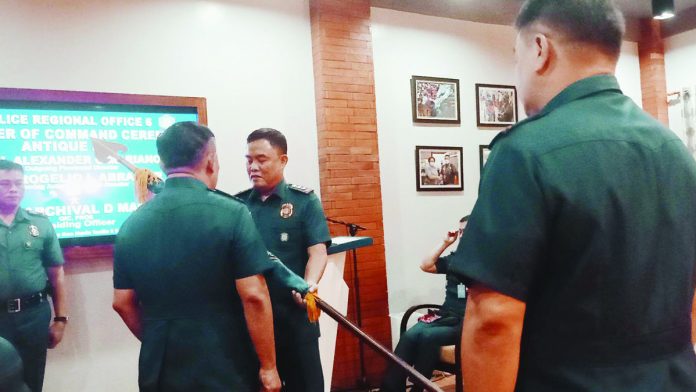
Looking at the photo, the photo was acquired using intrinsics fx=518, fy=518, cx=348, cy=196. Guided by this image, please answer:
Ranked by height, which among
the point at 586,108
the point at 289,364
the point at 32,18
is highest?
the point at 32,18

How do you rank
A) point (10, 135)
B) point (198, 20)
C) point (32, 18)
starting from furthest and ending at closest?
point (198, 20) → point (32, 18) → point (10, 135)

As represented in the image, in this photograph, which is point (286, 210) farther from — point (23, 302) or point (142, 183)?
point (23, 302)

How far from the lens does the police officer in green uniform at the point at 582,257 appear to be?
32.7 inches

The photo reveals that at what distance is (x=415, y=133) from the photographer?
15.7 feet

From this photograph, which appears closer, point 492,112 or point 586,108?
point 586,108

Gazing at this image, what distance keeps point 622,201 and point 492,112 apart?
457 centimetres

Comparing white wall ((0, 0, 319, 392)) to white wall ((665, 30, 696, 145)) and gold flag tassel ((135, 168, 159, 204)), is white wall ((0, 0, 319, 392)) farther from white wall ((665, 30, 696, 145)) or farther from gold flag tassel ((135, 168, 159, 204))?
white wall ((665, 30, 696, 145))

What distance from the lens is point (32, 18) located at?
3330 mm

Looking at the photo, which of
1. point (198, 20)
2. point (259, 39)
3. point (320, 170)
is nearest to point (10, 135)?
point (198, 20)

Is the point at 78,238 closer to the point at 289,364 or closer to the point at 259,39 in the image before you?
the point at 289,364

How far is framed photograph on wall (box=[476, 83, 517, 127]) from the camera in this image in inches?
203

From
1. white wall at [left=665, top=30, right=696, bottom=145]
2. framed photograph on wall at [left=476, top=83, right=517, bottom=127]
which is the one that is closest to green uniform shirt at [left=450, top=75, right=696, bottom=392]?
framed photograph on wall at [left=476, top=83, right=517, bottom=127]

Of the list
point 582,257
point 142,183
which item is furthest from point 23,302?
point 582,257

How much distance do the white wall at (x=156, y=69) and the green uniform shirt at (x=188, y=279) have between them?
1959 millimetres
